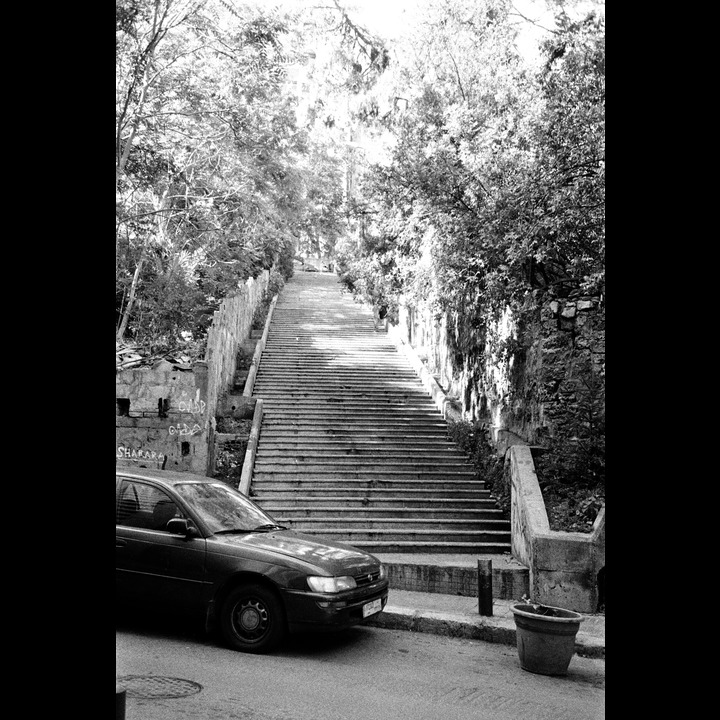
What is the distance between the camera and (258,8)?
15.9m

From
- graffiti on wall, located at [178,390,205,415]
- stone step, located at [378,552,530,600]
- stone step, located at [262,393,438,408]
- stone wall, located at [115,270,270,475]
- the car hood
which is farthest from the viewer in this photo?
stone step, located at [262,393,438,408]

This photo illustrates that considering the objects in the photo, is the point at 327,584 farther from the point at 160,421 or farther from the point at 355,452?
the point at 355,452

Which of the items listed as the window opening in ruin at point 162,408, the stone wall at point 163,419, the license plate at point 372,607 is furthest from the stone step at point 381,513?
the license plate at point 372,607

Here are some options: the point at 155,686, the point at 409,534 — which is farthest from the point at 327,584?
the point at 409,534

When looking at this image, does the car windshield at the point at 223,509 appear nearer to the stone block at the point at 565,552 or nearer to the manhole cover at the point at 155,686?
the manhole cover at the point at 155,686

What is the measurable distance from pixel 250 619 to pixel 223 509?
1.33 meters

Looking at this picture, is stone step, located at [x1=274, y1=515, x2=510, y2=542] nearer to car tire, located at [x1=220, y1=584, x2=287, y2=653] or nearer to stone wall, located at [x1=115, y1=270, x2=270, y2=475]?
stone wall, located at [x1=115, y1=270, x2=270, y2=475]

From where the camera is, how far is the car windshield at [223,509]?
Result: 26.1 ft

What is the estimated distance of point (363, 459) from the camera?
1528 centimetres

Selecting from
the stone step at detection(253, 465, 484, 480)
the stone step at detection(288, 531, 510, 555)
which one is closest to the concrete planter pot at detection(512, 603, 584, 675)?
the stone step at detection(288, 531, 510, 555)

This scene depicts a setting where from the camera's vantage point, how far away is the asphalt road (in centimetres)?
578

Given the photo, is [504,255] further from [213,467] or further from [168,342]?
[168,342]

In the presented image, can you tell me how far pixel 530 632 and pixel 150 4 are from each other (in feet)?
38.9
